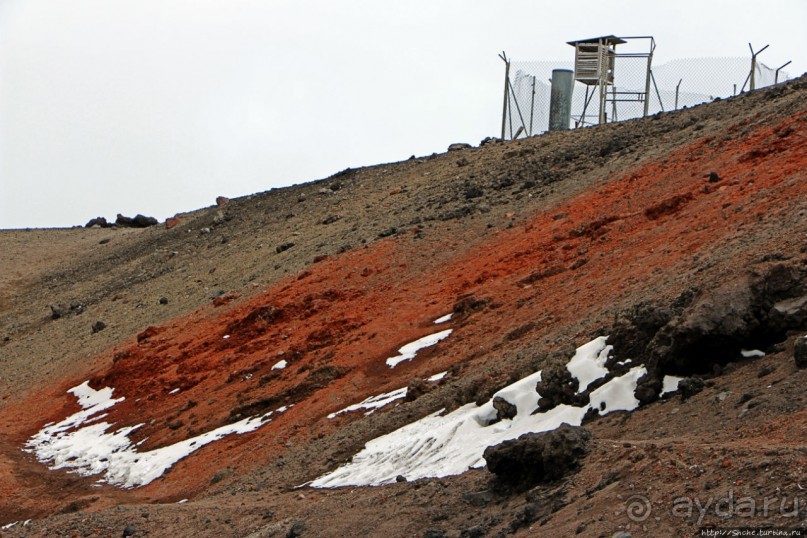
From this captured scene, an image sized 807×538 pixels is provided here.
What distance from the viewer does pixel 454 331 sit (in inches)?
715

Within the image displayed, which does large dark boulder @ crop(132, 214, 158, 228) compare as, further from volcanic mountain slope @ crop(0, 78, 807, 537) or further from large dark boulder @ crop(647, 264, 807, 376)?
large dark boulder @ crop(647, 264, 807, 376)

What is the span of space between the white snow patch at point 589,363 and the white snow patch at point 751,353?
1455 mm

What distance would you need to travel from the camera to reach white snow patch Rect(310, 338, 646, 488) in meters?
11.5

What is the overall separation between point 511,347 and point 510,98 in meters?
16.4

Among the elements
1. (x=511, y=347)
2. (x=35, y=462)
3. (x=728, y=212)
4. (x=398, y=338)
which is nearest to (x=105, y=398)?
(x=35, y=462)

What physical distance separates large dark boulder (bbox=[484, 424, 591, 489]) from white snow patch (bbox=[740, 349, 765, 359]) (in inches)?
80.6

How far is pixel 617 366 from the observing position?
39.0ft

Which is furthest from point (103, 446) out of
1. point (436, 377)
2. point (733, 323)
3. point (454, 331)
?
point (733, 323)

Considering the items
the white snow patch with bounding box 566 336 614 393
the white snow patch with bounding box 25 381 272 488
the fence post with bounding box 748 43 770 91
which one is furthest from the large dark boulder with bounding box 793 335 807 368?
the fence post with bounding box 748 43 770 91

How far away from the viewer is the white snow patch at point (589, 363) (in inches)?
472

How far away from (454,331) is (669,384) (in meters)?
7.31

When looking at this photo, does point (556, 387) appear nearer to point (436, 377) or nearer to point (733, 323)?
point (733, 323)

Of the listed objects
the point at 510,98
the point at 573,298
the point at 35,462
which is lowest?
the point at 35,462

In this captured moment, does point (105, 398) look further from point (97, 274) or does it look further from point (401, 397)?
point (97, 274)
